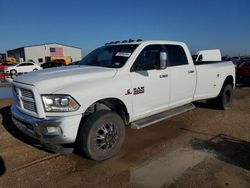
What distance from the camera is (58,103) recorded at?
11.3 feet

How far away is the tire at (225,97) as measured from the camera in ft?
23.3

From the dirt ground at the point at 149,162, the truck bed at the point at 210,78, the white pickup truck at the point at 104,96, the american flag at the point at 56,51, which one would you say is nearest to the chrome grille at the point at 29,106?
the white pickup truck at the point at 104,96

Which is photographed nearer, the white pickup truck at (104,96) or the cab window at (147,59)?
the white pickup truck at (104,96)

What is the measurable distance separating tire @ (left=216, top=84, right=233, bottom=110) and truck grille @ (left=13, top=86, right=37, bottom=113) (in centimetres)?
537

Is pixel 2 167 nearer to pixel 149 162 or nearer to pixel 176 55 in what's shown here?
pixel 149 162

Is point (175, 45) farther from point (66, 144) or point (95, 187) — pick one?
point (95, 187)

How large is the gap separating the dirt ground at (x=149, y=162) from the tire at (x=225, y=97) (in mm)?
1615

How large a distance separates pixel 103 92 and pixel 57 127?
873mm

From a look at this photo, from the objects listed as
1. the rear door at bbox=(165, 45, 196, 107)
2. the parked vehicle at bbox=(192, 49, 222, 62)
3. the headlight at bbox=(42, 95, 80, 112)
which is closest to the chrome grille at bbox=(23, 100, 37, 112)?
the headlight at bbox=(42, 95, 80, 112)

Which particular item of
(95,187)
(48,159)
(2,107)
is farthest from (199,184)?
(2,107)

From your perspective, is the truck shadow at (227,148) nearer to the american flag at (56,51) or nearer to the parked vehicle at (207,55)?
the parked vehicle at (207,55)

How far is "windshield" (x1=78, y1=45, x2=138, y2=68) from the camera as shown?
4.52 meters

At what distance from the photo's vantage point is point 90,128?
3.65m

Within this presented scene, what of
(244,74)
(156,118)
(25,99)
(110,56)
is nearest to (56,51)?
(244,74)
